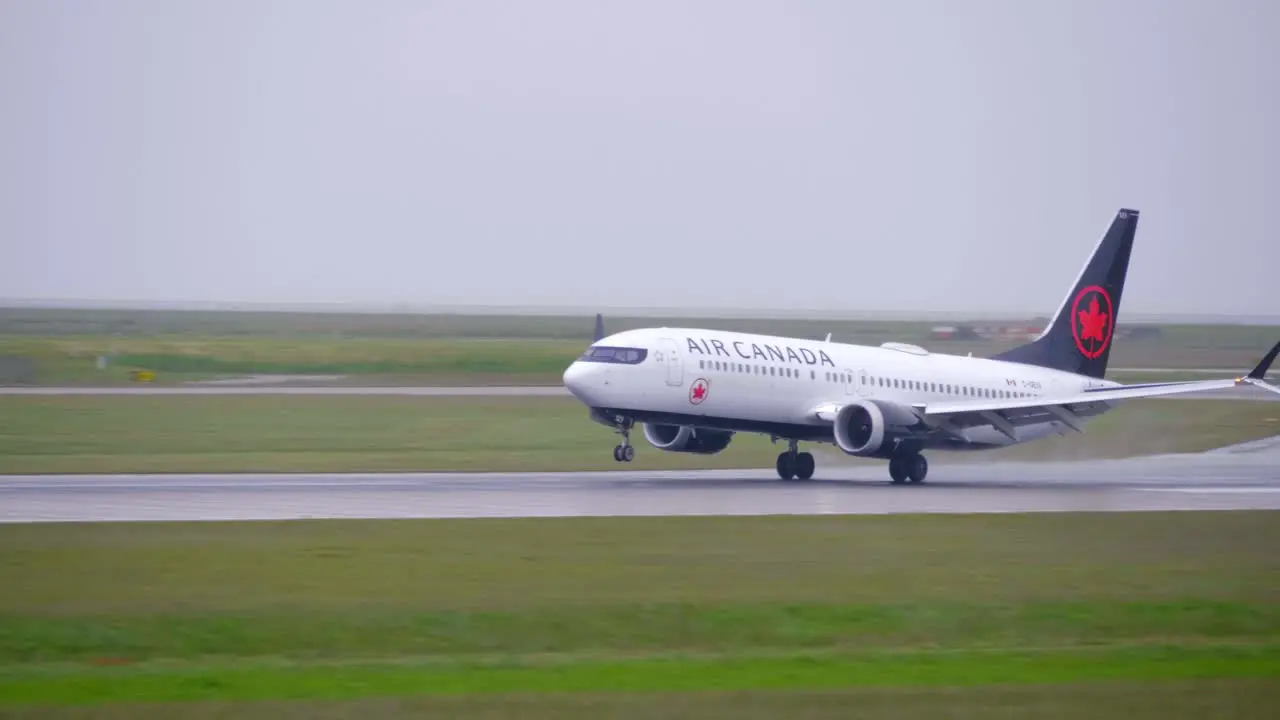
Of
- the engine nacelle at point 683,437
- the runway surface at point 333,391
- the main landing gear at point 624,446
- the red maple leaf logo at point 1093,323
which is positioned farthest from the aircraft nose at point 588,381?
the runway surface at point 333,391

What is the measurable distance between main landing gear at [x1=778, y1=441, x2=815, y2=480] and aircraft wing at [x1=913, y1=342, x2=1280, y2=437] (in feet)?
10.9

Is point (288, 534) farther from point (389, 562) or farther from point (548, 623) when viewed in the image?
point (548, 623)

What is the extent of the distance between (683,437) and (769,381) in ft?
9.62

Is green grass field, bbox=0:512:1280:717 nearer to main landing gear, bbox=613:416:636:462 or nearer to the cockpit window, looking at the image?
main landing gear, bbox=613:416:636:462

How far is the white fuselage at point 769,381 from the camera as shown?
42594 millimetres

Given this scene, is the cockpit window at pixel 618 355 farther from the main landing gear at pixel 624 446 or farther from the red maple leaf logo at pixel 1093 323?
the red maple leaf logo at pixel 1093 323

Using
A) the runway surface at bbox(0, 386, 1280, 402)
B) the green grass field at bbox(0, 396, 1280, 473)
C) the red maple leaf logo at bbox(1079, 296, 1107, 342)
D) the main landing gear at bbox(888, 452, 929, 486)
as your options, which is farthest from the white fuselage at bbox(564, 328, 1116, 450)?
the runway surface at bbox(0, 386, 1280, 402)

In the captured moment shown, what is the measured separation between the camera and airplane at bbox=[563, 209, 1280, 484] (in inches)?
1682

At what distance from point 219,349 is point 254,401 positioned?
2177 inches

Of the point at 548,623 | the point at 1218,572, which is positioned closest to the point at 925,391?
the point at 1218,572

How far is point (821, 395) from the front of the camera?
151 ft

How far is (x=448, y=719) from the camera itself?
608 inches

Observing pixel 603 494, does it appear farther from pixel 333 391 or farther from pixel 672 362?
pixel 333 391

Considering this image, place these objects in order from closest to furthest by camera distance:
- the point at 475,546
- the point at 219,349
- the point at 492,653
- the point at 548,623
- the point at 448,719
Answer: the point at 448,719, the point at 492,653, the point at 548,623, the point at 475,546, the point at 219,349
